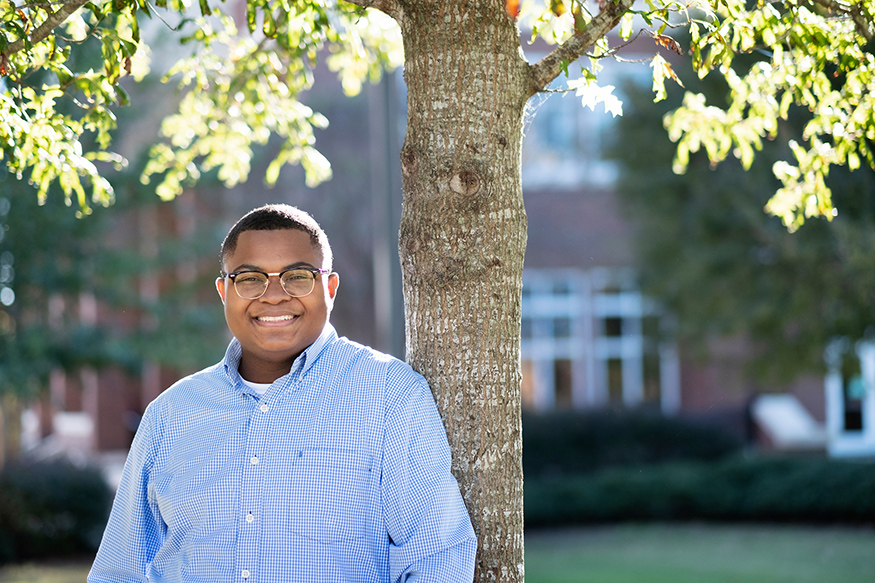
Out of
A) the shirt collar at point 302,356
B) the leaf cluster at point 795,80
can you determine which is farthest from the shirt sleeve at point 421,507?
the leaf cluster at point 795,80

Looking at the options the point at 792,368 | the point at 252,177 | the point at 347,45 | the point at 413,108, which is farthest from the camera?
the point at 252,177

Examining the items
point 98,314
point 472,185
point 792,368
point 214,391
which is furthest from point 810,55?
point 98,314

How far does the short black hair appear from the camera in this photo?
8.95ft

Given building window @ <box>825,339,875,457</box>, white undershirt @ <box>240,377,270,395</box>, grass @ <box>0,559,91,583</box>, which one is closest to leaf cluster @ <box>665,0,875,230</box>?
white undershirt @ <box>240,377,270,395</box>

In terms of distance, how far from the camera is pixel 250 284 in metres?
2.71

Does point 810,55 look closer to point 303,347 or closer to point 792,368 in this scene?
point 303,347

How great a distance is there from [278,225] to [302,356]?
0.38 metres

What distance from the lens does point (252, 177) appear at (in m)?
18.1

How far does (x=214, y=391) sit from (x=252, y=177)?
51.8 ft

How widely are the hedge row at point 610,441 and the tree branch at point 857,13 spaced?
11.1 metres

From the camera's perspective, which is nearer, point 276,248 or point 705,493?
point 276,248

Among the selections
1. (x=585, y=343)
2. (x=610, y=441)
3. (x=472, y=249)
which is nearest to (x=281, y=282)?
(x=472, y=249)

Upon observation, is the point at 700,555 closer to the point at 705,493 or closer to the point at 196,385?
the point at 705,493

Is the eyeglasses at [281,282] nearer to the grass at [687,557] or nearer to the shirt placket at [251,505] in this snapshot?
the shirt placket at [251,505]
